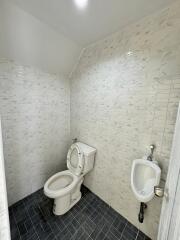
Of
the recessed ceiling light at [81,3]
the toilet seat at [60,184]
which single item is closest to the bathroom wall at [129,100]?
the toilet seat at [60,184]

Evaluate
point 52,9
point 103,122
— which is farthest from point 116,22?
point 103,122

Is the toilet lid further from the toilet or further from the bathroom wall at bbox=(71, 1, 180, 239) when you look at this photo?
the bathroom wall at bbox=(71, 1, 180, 239)

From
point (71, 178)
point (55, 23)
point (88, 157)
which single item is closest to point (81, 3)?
point (55, 23)

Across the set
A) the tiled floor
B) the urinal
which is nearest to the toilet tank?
A: the tiled floor

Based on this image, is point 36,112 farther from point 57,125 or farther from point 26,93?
point 57,125

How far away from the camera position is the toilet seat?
1353 millimetres

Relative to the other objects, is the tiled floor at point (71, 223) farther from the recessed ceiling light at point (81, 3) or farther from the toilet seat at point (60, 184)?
the recessed ceiling light at point (81, 3)

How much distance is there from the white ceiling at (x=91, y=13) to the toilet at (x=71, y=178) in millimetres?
1536

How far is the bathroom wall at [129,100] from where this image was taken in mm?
1013

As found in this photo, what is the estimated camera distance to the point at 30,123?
1.59 m

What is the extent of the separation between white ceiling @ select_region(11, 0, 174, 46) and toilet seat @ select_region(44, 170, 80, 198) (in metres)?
1.91

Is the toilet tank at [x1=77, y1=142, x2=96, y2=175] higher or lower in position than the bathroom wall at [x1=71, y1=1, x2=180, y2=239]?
lower

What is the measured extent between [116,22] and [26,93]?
1.37 m

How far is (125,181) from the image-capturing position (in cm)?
138
